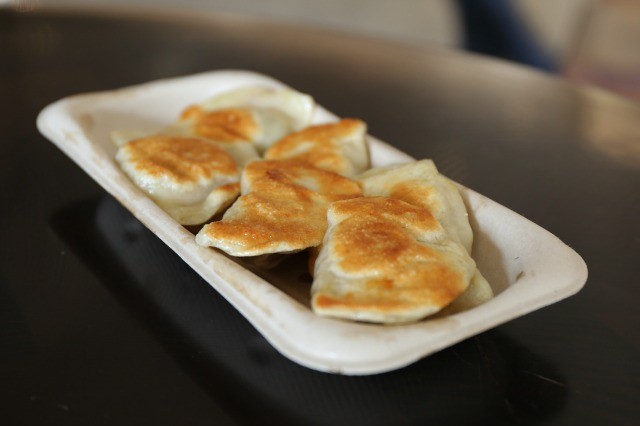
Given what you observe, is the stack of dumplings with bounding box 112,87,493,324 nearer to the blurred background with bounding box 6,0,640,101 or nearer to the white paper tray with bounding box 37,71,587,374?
the white paper tray with bounding box 37,71,587,374

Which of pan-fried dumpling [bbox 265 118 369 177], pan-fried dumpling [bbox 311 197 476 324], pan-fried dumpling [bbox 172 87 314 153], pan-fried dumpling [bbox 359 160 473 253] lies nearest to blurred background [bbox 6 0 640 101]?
pan-fried dumpling [bbox 172 87 314 153]

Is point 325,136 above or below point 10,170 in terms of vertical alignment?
above

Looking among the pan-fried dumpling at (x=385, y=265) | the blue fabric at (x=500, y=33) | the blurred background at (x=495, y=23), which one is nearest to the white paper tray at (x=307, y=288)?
the pan-fried dumpling at (x=385, y=265)

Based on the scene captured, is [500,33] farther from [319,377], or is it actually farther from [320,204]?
[319,377]

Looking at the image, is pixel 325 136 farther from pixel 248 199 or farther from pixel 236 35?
pixel 236 35

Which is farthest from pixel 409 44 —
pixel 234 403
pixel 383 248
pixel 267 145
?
pixel 234 403
